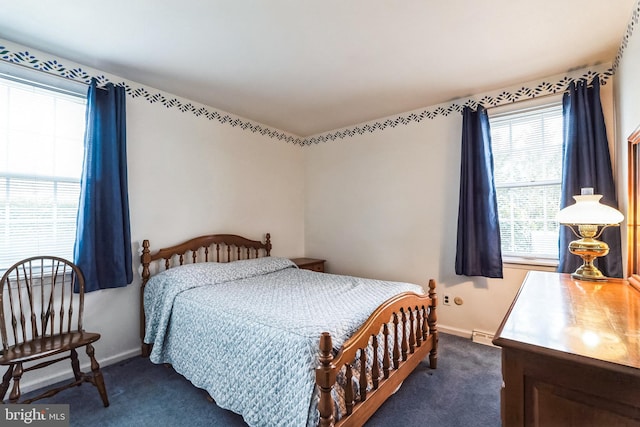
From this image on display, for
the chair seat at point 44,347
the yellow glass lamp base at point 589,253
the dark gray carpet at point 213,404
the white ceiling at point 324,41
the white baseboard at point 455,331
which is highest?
the white ceiling at point 324,41

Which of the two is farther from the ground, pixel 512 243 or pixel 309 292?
pixel 512 243

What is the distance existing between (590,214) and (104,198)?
3393 millimetres

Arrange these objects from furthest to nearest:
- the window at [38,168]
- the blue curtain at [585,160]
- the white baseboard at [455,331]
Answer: the white baseboard at [455,331]
the blue curtain at [585,160]
the window at [38,168]

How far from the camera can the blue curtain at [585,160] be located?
2.18 meters

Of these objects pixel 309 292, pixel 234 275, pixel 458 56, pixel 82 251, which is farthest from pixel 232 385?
pixel 458 56

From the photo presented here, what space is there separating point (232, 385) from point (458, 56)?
2760 millimetres

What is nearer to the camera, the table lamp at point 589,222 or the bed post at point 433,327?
the table lamp at point 589,222

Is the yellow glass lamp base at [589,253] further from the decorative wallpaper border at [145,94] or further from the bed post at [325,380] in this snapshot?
the decorative wallpaper border at [145,94]

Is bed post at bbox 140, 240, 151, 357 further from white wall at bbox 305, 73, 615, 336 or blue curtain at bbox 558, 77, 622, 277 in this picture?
blue curtain at bbox 558, 77, 622, 277

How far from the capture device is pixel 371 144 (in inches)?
143

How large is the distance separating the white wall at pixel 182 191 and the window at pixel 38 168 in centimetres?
33

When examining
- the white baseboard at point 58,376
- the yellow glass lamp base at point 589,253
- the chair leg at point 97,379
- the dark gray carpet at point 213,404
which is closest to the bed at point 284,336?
the dark gray carpet at point 213,404

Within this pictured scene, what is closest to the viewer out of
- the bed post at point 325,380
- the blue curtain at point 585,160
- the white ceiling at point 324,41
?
the bed post at point 325,380

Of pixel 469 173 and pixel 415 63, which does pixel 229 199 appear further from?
pixel 469 173
